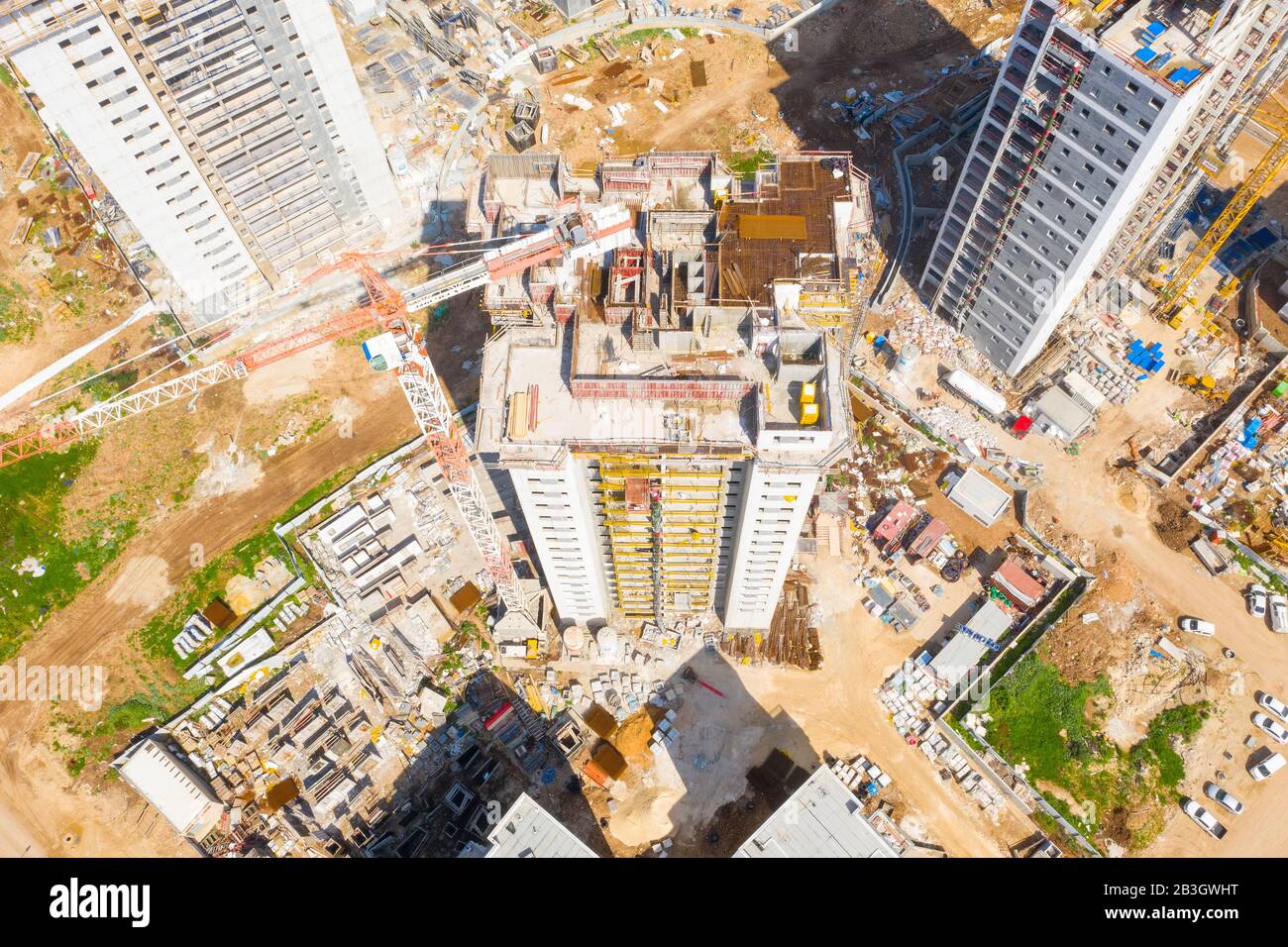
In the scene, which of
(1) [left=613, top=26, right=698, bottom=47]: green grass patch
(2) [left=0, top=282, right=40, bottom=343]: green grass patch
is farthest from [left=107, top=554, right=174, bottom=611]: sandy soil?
(1) [left=613, top=26, right=698, bottom=47]: green grass patch

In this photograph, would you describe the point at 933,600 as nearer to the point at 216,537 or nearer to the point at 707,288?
the point at 707,288

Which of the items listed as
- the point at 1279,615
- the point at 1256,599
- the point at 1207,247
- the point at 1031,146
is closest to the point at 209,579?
the point at 1031,146

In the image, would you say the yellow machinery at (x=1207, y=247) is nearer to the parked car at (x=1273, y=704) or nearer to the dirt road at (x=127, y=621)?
the parked car at (x=1273, y=704)

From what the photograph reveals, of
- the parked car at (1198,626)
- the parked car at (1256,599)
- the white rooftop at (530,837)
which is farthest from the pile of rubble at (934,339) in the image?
the white rooftop at (530,837)

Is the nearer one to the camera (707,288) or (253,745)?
(707,288)

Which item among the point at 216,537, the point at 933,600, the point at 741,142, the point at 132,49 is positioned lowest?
the point at 933,600

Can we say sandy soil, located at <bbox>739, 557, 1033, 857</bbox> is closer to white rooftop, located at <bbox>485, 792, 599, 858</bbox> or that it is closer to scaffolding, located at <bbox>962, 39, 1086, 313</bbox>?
white rooftop, located at <bbox>485, 792, 599, 858</bbox>

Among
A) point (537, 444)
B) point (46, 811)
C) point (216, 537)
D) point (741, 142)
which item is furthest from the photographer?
point (741, 142)

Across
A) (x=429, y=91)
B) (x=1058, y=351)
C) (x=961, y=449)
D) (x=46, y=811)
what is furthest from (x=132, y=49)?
(x=1058, y=351)
